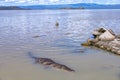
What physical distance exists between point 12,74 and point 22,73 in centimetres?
45

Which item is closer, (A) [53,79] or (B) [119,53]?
(A) [53,79]

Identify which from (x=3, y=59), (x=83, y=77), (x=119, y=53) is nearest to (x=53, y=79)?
(x=83, y=77)

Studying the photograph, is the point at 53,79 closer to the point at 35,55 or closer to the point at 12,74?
the point at 12,74

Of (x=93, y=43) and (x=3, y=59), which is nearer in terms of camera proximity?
(x=3, y=59)

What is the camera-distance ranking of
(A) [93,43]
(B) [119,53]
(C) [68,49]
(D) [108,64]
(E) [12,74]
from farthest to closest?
(A) [93,43] → (C) [68,49] → (B) [119,53] → (D) [108,64] → (E) [12,74]

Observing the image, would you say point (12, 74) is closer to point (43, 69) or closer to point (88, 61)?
point (43, 69)

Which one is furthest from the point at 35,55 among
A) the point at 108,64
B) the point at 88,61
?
the point at 108,64

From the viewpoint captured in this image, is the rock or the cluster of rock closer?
the cluster of rock

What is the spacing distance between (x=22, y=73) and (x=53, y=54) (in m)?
4.56

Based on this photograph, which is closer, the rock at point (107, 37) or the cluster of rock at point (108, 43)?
the cluster of rock at point (108, 43)

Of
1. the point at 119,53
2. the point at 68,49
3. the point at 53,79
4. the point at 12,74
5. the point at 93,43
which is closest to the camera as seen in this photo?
the point at 53,79

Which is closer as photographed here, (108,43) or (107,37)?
(108,43)

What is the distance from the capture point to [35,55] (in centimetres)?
1658

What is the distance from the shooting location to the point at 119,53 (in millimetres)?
16547
